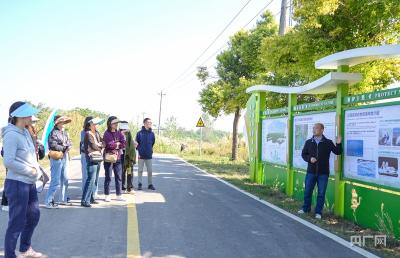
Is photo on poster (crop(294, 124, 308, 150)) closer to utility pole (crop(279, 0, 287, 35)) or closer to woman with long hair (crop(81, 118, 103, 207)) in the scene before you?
woman with long hair (crop(81, 118, 103, 207))

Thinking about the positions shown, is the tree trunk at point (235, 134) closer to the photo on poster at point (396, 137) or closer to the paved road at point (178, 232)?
the paved road at point (178, 232)

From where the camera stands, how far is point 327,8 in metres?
12.2

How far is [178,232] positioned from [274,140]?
666 cm

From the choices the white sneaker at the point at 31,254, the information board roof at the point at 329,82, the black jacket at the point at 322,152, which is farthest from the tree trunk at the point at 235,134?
the white sneaker at the point at 31,254

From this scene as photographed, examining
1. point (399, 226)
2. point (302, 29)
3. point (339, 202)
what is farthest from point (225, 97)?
point (399, 226)

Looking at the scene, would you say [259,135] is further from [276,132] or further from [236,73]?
[236,73]

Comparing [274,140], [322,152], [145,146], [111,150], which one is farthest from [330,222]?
[145,146]

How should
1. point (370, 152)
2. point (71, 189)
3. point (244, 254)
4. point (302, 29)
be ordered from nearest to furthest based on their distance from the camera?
point (244, 254) < point (370, 152) < point (71, 189) < point (302, 29)

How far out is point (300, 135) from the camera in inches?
430

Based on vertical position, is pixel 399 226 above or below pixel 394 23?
below

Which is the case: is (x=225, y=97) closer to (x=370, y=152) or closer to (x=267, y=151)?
(x=267, y=151)

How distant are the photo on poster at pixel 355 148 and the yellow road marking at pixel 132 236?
4137 mm

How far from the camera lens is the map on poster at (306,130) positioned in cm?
911

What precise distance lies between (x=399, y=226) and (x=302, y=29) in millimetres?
9192
